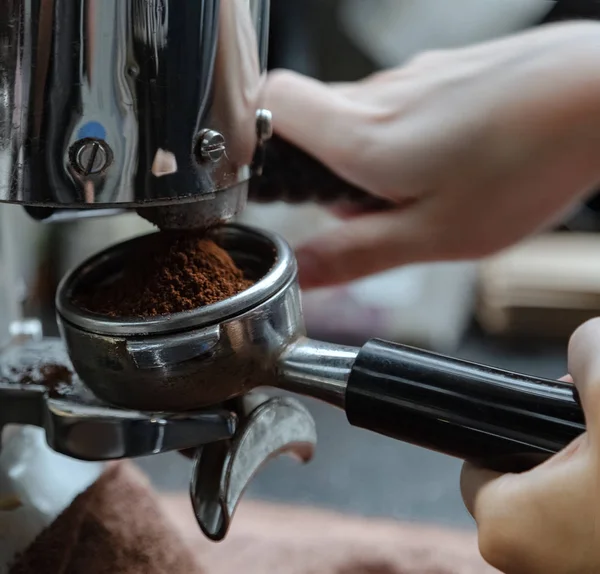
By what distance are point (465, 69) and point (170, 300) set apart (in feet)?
1.06

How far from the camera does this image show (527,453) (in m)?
0.28

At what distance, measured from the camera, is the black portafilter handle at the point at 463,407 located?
0.28 m

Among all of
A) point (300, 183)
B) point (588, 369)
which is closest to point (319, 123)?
point (300, 183)

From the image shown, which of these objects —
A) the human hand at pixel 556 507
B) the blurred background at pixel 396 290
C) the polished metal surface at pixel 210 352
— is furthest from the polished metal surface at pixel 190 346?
the blurred background at pixel 396 290

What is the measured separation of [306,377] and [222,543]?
6.5 inches

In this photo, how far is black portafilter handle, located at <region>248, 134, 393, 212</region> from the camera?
528 millimetres

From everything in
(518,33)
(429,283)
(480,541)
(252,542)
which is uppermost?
(518,33)

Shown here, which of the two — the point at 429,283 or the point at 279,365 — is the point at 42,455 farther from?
the point at 429,283

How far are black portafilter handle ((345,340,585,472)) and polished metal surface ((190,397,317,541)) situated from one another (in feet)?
0.18

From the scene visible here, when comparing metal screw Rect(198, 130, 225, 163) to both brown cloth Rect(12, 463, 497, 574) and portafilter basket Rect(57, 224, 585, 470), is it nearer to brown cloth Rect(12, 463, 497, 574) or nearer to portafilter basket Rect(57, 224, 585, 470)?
portafilter basket Rect(57, 224, 585, 470)

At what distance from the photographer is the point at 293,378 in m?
0.32

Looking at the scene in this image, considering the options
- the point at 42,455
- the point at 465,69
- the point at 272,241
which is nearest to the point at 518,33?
the point at 465,69

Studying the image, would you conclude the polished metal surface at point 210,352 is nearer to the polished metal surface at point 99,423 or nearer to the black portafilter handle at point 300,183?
the polished metal surface at point 99,423

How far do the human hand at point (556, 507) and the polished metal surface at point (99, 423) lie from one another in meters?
0.12
